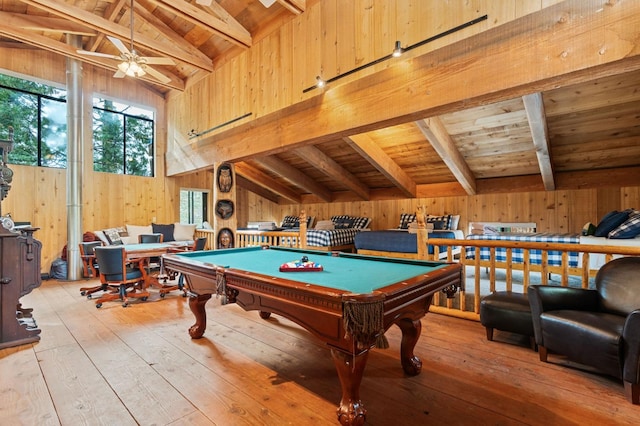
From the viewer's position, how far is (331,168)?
6797 mm

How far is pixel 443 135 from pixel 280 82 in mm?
2748

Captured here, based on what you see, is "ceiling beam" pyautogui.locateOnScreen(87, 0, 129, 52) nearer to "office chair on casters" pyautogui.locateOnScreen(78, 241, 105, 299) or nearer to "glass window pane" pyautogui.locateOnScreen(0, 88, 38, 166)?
"glass window pane" pyautogui.locateOnScreen(0, 88, 38, 166)

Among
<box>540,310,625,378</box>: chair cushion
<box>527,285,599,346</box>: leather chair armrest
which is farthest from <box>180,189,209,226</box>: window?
<box>540,310,625,378</box>: chair cushion

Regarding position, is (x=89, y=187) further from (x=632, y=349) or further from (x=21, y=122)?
(x=632, y=349)

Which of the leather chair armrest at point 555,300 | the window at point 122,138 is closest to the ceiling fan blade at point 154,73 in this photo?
the window at point 122,138

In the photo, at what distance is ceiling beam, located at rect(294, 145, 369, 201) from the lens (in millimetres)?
6277

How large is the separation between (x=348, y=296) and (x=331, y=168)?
5.64 m

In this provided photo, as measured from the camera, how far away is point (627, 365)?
1.76m

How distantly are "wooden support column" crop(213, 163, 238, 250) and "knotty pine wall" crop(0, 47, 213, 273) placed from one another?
9.19 ft

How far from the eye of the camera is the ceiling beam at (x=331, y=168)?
6277 millimetres

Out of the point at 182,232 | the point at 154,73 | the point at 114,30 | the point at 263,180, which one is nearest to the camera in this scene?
the point at 154,73

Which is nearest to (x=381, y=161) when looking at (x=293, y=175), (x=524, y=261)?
(x=293, y=175)

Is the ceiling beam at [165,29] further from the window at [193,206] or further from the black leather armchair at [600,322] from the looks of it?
the black leather armchair at [600,322]

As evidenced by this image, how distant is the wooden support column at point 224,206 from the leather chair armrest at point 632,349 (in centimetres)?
513
